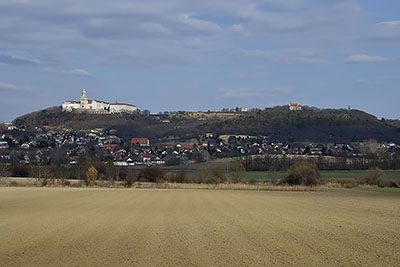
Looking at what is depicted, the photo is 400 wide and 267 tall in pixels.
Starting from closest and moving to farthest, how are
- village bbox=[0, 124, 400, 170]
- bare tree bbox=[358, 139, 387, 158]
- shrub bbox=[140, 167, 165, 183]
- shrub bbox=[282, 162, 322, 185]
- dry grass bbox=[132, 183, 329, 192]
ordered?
dry grass bbox=[132, 183, 329, 192] < shrub bbox=[282, 162, 322, 185] < shrub bbox=[140, 167, 165, 183] < bare tree bbox=[358, 139, 387, 158] < village bbox=[0, 124, 400, 170]

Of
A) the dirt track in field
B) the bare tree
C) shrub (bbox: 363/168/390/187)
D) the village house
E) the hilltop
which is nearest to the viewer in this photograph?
the dirt track in field

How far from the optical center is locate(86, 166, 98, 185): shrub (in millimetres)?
70750

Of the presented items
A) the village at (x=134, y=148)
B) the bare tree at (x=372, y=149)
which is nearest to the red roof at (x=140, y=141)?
the village at (x=134, y=148)

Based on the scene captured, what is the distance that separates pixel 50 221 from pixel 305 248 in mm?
12184

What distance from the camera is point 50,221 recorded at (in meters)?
22.3

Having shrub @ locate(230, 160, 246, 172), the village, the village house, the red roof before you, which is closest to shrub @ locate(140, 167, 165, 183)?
shrub @ locate(230, 160, 246, 172)

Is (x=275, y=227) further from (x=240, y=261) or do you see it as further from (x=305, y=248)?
(x=240, y=261)

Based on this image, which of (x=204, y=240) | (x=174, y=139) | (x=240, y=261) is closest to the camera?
(x=240, y=261)

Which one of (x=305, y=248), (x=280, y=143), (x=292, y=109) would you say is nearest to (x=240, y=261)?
(x=305, y=248)

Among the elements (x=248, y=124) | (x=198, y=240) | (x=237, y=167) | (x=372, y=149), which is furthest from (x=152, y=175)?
(x=248, y=124)

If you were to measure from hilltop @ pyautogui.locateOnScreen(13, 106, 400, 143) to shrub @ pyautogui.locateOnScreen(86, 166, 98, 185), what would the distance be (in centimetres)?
7011

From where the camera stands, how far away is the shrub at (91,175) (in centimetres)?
7075

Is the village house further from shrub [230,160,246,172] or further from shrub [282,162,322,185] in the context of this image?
shrub [282,162,322,185]

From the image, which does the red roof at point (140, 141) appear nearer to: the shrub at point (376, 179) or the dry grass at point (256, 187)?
the dry grass at point (256, 187)
